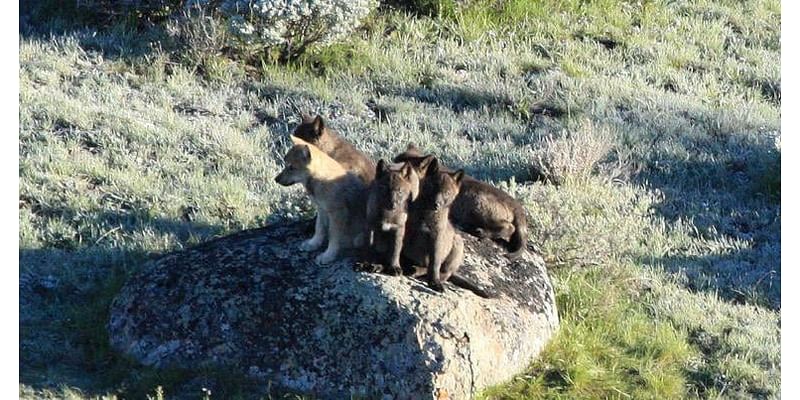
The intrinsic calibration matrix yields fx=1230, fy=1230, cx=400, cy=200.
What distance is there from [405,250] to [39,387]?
2756mm

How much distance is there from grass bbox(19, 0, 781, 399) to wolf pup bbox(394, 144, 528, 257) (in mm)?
899

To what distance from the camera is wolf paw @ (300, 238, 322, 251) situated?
9328mm

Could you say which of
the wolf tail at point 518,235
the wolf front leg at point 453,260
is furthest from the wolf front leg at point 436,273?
the wolf tail at point 518,235

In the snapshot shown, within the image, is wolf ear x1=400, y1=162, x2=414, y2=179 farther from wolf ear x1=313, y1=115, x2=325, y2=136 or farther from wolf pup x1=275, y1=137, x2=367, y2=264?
wolf ear x1=313, y1=115, x2=325, y2=136

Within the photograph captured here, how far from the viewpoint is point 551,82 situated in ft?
53.8

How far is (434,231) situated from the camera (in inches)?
344

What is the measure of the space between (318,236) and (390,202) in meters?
1.11

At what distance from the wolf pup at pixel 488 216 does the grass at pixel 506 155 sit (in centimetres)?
A: 90

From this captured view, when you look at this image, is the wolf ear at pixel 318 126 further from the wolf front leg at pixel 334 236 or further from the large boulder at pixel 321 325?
the wolf front leg at pixel 334 236

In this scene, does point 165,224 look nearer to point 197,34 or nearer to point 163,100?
point 163,100

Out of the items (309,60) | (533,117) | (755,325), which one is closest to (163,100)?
(309,60)

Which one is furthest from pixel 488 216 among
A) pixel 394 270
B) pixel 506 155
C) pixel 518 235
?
pixel 506 155

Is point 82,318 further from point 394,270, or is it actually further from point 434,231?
point 434,231

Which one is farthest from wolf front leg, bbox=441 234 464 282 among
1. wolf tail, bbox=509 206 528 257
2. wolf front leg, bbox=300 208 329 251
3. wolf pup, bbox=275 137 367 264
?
wolf tail, bbox=509 206 528 257
